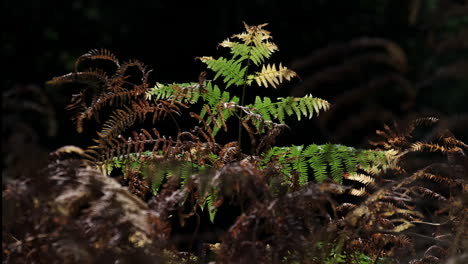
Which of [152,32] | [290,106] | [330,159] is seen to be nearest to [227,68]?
[290,106]

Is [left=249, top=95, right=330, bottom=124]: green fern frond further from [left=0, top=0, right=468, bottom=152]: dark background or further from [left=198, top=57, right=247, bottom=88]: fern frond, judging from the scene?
[left=0, top=0, right=468, bottom=152]: dark background

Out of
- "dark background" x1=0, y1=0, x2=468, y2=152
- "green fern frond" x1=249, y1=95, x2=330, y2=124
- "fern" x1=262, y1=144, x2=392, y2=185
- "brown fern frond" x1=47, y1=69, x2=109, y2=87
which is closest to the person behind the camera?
"brown fern frond" x1=47, y1=69, x2=109, y2=87

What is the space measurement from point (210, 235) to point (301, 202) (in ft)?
0.53

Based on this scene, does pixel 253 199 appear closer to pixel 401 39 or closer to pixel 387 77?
pixel 387 77

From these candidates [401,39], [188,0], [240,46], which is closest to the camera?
[240,46]

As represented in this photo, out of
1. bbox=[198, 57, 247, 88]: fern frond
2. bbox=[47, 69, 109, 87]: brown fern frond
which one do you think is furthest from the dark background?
bbox=[47, 69, 109, 87]: brown fern frond

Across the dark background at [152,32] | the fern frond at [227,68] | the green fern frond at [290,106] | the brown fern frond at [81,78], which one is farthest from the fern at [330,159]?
the dark background at [152,32]

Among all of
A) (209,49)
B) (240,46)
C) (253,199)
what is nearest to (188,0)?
(209,49)

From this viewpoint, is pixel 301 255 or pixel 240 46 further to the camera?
pixel 240 46

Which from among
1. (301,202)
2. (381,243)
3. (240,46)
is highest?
(240,46)

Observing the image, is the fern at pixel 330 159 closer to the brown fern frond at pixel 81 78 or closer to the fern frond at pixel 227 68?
the fern frond at pixel 227 68

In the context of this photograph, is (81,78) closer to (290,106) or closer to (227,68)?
(227,68)

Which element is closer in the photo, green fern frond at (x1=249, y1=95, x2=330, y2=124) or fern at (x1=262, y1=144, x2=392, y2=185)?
fern at (x1=262, y1=144, x2=392, y2=185)

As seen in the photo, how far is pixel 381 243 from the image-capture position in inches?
49.3
